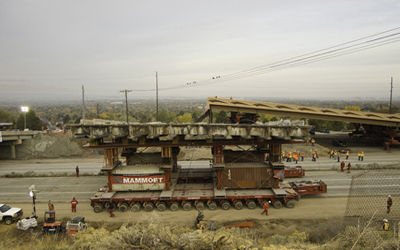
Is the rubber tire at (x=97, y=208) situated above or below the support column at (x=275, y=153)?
below

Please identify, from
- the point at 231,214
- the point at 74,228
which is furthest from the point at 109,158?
the point at 231,214

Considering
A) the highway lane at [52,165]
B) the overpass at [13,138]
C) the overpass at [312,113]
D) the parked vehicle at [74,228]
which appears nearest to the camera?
the parked vehicle at [74,228]

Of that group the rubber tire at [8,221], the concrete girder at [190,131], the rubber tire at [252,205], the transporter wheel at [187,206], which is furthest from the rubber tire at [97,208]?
the rubber tire at [252,205]

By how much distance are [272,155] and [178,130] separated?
23.2 feet

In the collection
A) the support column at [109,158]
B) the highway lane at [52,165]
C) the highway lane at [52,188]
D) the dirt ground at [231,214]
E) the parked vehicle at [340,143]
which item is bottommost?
the highway lane at [52,165]

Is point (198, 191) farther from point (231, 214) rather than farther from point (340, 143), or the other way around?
point (340, 143)

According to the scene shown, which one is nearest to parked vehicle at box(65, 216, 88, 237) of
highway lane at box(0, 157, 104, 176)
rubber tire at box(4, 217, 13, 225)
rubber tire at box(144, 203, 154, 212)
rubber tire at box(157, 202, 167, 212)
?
rubber tire at box(144, 203, 154, 212)

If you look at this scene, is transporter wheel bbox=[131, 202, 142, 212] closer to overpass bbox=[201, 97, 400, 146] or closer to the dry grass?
the dry grass

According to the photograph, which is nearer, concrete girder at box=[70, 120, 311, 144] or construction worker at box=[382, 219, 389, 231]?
construction worker at box=[382, 219, 389, 231]

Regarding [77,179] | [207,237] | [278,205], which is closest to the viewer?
[207,237]

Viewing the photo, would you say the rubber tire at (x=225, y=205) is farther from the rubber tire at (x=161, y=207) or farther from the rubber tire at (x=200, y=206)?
the rubber tire at (x=161, y=207)

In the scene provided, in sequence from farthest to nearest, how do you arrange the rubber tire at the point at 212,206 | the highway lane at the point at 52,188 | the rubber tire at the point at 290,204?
the highway lane at the point at 52,188
the rubber tire at the point at 290,204
the rubber tire at the point at 212,206

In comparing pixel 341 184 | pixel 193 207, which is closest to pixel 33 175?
pixel 193 207

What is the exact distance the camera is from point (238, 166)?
1814 cm
